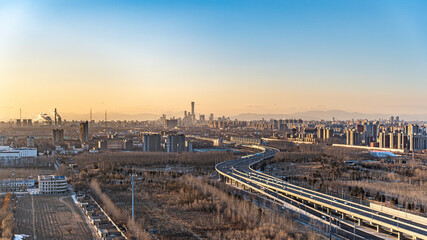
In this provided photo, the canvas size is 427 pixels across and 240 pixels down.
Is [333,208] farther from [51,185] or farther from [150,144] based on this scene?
[150,144]

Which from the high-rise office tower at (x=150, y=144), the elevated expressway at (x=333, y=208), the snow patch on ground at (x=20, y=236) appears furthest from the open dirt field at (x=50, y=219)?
the high-rise office tower at (x=150, y=144)

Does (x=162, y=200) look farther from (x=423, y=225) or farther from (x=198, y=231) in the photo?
(x=423, y=225)

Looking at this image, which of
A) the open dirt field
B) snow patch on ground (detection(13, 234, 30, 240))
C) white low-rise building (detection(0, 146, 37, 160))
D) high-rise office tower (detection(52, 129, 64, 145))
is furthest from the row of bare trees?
high-rise office tower (detection(52, 129, 64, 145))

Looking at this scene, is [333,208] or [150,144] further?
[150,144]

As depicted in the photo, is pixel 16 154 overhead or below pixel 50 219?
overhead

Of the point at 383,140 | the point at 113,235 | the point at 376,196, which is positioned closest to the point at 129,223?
the point at 113,235

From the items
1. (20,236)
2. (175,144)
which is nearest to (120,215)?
(20,236)

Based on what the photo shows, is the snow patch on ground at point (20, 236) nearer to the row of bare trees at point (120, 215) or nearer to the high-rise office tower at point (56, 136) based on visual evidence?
the row of bare trees at point (120, 215)

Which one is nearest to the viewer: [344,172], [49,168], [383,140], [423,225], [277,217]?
[423,225]
